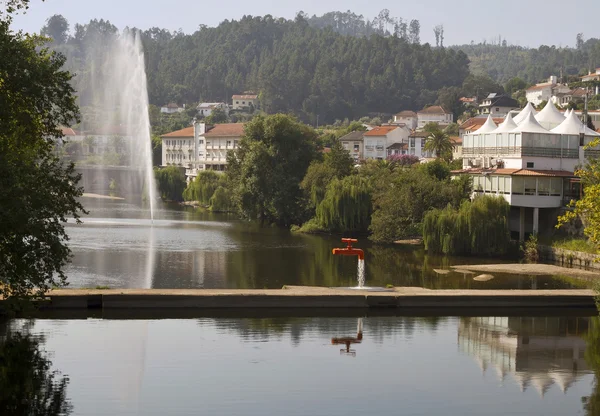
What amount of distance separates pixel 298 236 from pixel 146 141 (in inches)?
1349

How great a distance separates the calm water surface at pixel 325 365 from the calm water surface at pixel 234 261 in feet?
33.7

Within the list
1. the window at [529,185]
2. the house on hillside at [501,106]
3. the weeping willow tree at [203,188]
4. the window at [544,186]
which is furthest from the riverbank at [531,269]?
the house on hillside at [501,106]

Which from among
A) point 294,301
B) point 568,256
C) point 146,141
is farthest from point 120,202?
point 294,301

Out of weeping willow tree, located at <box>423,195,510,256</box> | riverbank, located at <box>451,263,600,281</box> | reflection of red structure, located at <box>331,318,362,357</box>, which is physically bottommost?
reflection of red structure, located at <box>331,318,362,357</box>

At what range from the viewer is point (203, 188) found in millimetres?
94750

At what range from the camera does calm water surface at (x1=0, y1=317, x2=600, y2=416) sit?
1939 cm

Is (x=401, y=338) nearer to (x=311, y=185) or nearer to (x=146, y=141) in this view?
(x=311, y=185)

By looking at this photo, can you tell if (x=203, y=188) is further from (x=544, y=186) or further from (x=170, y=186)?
(x=544, y=186)

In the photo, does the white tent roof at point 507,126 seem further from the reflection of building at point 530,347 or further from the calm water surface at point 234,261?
the reflection of building at point 530,347

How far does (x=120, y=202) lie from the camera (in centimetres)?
10106

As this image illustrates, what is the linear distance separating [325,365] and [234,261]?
23.6 metres

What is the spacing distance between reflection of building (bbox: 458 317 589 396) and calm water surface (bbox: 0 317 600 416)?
0.04 meters

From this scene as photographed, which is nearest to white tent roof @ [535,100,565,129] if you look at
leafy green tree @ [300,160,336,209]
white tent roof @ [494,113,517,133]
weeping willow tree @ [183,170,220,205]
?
white tent roof @ [494,113,517,133]

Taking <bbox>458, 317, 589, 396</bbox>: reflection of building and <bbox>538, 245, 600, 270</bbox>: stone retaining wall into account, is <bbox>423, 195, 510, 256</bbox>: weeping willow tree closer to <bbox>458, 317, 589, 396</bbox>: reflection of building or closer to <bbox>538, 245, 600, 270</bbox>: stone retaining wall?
<bbox>538, 245, 600, 270</bbox>: stone retaining wall
